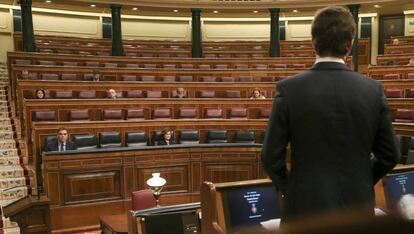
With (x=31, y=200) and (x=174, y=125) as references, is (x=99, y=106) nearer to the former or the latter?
(x=174, y=125)

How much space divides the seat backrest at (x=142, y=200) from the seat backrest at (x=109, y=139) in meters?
2.47

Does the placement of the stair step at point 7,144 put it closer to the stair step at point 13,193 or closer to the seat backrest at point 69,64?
the stair step at point 13,193

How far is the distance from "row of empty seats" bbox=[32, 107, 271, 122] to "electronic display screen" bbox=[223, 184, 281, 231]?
4.96m

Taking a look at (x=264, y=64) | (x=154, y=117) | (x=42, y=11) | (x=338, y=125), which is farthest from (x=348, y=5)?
(x=338, y=125)

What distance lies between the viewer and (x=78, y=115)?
21.5 ft

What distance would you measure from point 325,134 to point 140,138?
5.27 meters

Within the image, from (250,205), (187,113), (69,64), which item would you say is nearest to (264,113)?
(187,113)

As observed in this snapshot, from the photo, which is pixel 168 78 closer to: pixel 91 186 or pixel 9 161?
pixel 9 161

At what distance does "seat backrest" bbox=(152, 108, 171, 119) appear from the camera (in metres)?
6.98

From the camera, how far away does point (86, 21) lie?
1400 centimetres

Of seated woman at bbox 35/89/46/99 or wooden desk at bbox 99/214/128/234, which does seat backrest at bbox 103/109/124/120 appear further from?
wooden desk at bbox 99/214/128/234

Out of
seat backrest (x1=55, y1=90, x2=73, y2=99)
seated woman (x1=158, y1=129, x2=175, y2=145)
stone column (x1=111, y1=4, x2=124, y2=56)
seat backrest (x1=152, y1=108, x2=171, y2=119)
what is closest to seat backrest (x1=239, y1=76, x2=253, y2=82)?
seat backrest (x1=152, y1=108, x2=171, y2=119)

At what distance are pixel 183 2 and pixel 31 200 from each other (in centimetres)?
857

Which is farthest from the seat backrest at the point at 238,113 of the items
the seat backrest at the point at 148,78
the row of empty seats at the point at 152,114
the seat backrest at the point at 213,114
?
the seat backrest at the point at 148,78
